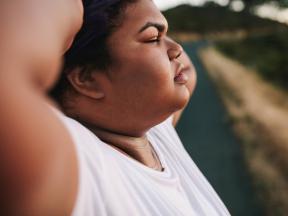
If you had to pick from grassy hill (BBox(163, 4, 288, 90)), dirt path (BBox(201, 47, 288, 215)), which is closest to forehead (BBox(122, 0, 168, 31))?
dirt path (BBox(201, 47, 288, 215))

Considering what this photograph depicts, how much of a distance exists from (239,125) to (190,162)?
30.4 ft

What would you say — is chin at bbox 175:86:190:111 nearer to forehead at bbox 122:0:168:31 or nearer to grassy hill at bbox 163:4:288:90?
forehead at bbox 122:0:168:31

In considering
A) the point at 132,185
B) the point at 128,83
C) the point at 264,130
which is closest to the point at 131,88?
the point at 128,83

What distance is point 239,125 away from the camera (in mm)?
10859

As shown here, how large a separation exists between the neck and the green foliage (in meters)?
15.1

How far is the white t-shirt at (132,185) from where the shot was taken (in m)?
1.03

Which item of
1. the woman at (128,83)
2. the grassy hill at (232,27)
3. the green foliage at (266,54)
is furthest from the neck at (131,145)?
the grassy hill at (232,27)

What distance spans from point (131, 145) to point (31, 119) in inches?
30.6

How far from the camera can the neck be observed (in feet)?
4.79

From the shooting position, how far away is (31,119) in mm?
733

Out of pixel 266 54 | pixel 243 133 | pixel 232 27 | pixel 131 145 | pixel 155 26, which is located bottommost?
pixel 232 27

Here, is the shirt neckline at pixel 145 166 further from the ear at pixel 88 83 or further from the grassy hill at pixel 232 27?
the grassy hill at pixel 232 27

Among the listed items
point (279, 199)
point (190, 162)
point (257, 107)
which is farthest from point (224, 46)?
point (190, 162)

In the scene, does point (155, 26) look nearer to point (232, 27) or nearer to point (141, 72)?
point (141, 72)
